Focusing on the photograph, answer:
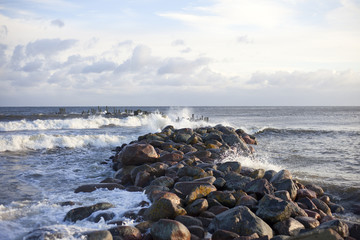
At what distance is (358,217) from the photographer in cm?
650

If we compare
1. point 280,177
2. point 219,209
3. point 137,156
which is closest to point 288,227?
point 219,209

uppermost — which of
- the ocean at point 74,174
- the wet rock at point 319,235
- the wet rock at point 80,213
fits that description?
the wet rock at point 319,235

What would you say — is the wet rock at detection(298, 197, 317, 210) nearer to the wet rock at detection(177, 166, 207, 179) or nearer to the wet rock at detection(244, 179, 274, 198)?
the wet rock at detection(244, 179, 274, 198)

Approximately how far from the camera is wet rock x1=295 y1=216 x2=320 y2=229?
542cm

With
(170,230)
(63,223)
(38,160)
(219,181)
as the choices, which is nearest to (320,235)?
(170,230)

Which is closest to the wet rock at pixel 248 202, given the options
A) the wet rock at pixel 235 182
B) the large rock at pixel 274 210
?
the large rock at pixel 274 210

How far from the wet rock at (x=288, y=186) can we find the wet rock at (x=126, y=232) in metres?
3.82

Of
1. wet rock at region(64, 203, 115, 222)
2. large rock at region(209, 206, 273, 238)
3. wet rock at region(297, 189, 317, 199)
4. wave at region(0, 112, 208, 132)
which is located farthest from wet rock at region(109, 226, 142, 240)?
wave at region(0, 112, 208, 132)

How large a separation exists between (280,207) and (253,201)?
28.6 inches

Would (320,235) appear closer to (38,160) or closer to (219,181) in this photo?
(219,181)

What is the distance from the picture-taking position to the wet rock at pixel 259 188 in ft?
22.3

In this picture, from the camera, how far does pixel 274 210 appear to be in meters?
5.48

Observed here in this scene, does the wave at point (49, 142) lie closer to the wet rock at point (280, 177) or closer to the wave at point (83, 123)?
the wave at point (83, 123)

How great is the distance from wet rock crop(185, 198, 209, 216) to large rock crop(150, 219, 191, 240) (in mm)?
1095
